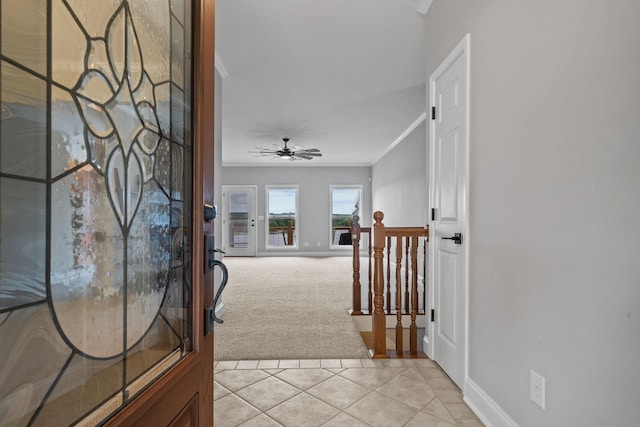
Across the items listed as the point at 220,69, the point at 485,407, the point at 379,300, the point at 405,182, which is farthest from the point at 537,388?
the point at 405,182

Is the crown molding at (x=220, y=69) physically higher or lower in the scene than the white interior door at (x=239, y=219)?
higher

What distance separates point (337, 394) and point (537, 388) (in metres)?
1.10

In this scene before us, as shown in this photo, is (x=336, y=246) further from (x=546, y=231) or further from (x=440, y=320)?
(x=546, y=231)

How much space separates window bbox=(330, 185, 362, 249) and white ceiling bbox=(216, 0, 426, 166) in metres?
3.27

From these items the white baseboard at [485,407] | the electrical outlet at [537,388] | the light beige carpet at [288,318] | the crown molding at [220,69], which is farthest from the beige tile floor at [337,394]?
the crown molding at [220,69]

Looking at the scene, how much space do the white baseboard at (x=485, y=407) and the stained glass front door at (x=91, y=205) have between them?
157cm

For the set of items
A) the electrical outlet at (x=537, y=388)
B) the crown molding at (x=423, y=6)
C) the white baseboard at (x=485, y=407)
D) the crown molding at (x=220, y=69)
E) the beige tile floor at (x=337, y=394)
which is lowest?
the beige tile floor at (x=337, y=394)

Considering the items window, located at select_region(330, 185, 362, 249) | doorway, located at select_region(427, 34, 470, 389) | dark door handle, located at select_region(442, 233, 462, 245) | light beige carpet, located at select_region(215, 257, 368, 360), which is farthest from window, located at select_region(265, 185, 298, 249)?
dark door handle, located at select_region(442, 233, 462, 245)

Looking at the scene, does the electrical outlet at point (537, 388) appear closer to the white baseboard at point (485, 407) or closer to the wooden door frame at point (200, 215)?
the white baseboard at point (485, 407)

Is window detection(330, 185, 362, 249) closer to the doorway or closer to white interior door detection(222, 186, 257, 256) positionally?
white interior door detection(222, 186, 257, 256)

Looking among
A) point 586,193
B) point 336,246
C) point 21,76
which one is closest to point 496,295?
point 586,193

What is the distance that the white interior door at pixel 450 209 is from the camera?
2029 millimetres

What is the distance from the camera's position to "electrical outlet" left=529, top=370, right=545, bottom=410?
4.42 ft

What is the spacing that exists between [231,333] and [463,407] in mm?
2037
